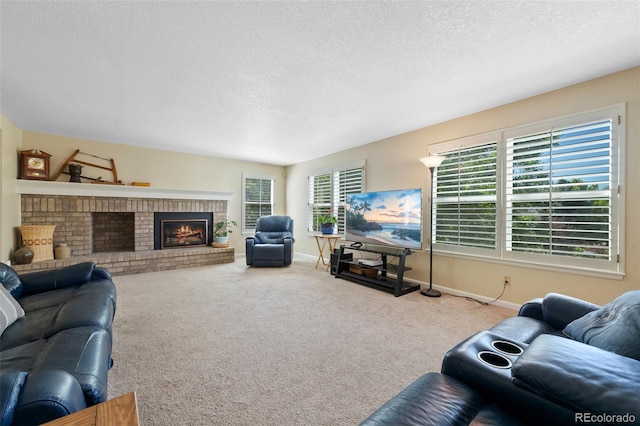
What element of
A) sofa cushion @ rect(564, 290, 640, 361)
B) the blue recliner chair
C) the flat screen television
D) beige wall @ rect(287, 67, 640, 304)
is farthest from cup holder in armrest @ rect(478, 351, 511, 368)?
the blue recliner chair

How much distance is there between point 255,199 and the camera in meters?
6.88

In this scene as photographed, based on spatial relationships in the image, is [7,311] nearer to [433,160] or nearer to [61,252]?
[61,252]

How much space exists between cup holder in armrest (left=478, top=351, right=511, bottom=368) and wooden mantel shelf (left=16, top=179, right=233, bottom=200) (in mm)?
5674

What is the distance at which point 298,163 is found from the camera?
6.83 m

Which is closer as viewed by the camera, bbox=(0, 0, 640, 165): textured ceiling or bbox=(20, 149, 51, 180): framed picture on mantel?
bbox=(0, 0, 640, 165): textured ceiling

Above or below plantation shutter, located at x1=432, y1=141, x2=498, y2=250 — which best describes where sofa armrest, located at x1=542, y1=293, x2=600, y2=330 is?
below

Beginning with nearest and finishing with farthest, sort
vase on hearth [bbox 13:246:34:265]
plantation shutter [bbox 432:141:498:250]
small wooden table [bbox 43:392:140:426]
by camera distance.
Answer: small wooden table [bbox 43:392:140:426] → plantation shutter [bbox 432:141:498:250] → vase on hearth [bbox 13:246:34:265]

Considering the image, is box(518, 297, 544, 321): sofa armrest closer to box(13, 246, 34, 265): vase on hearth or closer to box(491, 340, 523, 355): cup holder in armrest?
box(491, 340, 523, 355): cup holder in armrest

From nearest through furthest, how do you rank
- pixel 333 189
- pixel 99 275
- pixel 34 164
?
pixel 99 275
pixel 34 164
pixel 333 189

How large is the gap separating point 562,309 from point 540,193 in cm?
176

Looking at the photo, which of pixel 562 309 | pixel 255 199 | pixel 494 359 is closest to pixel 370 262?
pixel 562 309

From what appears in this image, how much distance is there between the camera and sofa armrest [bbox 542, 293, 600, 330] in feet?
5.19

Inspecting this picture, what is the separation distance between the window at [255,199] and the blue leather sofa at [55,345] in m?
4.17

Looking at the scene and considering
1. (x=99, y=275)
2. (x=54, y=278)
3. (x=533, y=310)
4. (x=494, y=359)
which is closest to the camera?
(x=494, y=359)
